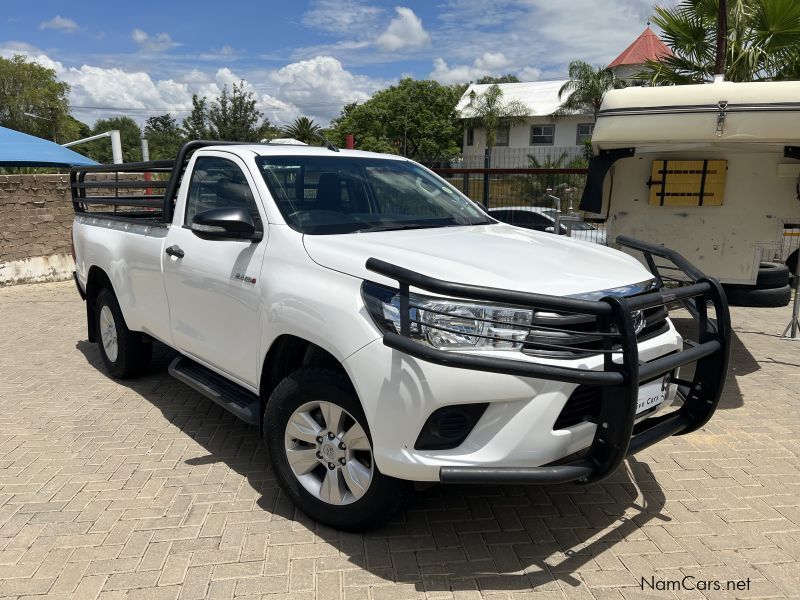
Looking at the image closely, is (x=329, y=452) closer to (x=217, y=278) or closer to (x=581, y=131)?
(x=217, y=278)

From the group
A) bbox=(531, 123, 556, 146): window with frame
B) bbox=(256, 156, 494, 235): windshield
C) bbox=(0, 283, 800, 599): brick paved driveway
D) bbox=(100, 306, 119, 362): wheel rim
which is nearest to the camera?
bbox=(0, 283, 800, 599): brick paved driveway

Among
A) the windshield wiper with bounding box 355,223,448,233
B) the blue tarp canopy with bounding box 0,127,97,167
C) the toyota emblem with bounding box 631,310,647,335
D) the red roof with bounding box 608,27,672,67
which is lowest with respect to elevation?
the toyota emblem with bounding box 631,310,647,335

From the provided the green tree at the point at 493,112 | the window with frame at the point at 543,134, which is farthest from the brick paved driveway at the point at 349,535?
the window with frame at the point at 543,134

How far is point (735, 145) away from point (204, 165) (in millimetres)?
4353

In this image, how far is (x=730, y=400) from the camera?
17.0 feet

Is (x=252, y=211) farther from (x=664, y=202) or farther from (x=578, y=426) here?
(x=664, y=202)

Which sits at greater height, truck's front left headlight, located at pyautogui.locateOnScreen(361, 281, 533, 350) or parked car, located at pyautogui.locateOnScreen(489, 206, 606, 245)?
truck's front left headlight, located at pyautogui.locateOnScreen(361, 281, 533, 350)

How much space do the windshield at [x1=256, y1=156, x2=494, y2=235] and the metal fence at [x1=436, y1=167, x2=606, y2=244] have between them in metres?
6.02

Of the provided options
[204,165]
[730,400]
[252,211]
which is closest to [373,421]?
[252,211]

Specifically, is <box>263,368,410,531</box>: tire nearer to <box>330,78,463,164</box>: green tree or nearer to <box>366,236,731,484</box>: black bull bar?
<box>366,236,731,484</box>: black bull bar

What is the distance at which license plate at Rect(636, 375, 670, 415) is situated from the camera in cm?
295

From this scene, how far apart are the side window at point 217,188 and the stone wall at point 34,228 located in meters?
7.85

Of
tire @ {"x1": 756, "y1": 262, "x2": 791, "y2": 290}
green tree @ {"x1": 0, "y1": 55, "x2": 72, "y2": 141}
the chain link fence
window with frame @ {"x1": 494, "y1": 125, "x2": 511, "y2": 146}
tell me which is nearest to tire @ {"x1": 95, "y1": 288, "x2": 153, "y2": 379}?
the chain link fence

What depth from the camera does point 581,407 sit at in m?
2.73
